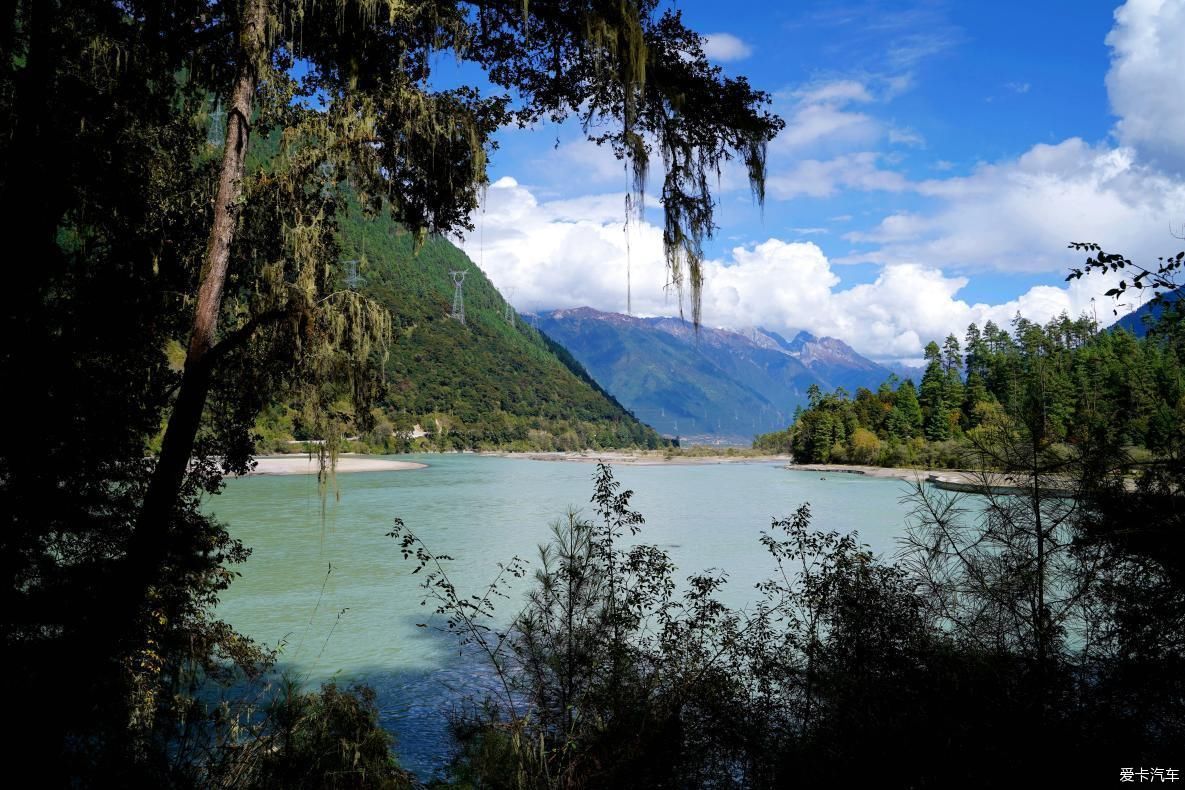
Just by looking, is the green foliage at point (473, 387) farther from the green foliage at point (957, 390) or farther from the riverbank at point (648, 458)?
the green foliage at point (957, 390)

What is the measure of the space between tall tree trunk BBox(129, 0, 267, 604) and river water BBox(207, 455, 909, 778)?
8.56 feet

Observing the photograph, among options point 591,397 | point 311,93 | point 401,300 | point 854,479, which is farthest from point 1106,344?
point 591,397

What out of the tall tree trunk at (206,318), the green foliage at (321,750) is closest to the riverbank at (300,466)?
the green foliage at (321,750)

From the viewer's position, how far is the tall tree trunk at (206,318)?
326 cm

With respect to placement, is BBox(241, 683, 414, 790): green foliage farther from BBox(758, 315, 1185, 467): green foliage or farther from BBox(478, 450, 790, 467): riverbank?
BBox(478, 450, 790, 467): riverbank

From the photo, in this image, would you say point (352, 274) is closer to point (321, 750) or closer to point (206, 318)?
point (206, 318)

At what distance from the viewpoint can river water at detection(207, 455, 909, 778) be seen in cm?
1066

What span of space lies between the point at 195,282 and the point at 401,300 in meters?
111

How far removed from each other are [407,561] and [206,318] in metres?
17.9

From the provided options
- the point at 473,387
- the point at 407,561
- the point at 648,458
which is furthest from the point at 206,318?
the point at 473,387

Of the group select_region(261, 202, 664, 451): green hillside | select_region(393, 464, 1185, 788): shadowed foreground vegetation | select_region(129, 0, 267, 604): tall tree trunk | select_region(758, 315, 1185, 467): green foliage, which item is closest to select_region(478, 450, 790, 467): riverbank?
select_region(261, 202, 664, 451): green hillside

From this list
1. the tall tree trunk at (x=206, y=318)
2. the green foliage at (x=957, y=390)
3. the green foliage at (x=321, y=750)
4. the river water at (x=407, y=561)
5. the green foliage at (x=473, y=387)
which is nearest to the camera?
the tall tree trunk at (x=206, y=318)

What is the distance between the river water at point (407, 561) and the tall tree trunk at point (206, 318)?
8.56 feet

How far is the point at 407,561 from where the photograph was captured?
20219mm
